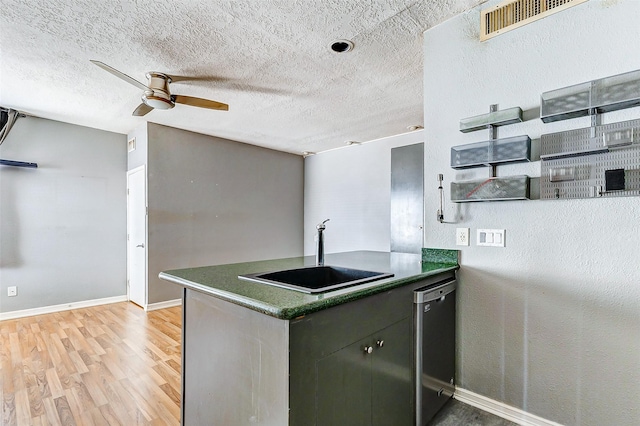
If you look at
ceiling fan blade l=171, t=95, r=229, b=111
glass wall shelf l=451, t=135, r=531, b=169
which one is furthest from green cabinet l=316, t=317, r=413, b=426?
ceiling fan blade l=171, t=95, r=229, b=111

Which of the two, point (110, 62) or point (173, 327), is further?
point (173, 327)

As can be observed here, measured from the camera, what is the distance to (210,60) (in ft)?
8.70

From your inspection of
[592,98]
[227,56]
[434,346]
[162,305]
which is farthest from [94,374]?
[592,98]

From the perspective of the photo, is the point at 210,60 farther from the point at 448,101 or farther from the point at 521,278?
the point at 521,278

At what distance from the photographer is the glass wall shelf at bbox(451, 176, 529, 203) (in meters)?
1.78

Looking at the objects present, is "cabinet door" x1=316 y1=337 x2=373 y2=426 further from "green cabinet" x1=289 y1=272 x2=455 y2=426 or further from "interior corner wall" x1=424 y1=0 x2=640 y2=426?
"interior corner wall" x1=424 y1=0 x2=640 y2=426

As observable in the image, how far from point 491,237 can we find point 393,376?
1.03 m

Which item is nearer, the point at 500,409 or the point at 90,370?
the point at 500,409

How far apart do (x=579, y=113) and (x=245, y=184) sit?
4655 millimetres

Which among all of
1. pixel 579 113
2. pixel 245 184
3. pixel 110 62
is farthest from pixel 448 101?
pixel 245 184

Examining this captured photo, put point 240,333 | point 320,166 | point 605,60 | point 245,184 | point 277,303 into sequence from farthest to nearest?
point 320,166, point 245,184, point 605,60, point 240,333, point 277,303

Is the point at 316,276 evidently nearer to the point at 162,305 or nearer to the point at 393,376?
the point at 393,376

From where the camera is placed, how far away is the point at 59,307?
4266 mm

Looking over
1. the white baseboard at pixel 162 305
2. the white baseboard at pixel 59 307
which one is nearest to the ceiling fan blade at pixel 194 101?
the white baseboard at pixel 162 305
